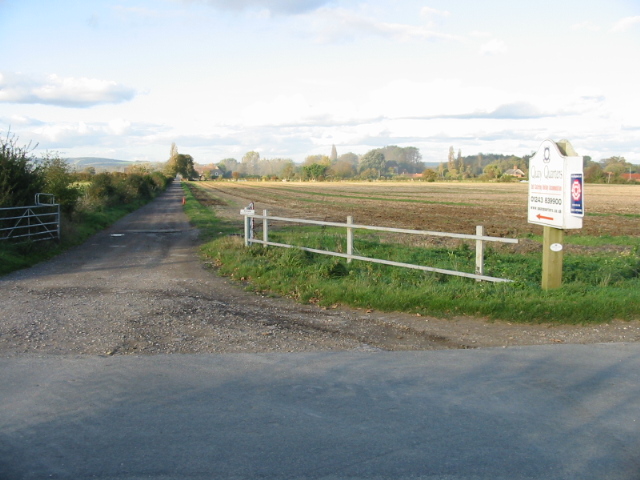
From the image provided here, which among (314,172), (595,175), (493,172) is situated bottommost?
(595,175)

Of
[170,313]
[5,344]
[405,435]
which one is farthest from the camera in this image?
[170,313]

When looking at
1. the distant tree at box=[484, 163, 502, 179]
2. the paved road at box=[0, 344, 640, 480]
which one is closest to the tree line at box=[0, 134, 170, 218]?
the paved road at box=[0, 344, 640, 480]

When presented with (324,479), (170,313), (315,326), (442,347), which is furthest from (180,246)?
(324,479)

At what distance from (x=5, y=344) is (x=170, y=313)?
7.46ft

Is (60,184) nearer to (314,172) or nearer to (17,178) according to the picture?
(17,178)

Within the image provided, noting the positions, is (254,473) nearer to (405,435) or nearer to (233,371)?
(405,435)

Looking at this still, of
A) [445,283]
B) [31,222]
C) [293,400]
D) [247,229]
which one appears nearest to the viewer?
[293,400]

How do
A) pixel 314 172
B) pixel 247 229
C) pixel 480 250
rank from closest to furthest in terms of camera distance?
pixel 480 250 < pixel 247 229 < pixel 314 172

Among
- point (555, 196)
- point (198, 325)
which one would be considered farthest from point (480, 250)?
point (198, 325)

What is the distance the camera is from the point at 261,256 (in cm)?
1400

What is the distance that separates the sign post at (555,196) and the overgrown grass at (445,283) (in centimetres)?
48

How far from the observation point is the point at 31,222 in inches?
688

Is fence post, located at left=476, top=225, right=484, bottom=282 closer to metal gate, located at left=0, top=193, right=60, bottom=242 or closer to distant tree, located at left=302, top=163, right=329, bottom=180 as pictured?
metal gate, located at left=0, top=193, right=60, bottom=242

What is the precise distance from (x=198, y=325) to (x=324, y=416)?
3665 mm
